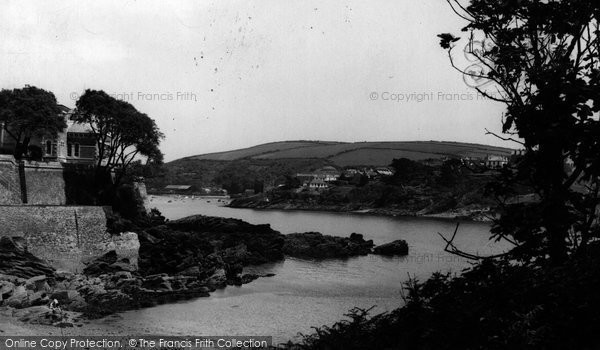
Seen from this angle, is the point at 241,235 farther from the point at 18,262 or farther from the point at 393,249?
the point at 18,262

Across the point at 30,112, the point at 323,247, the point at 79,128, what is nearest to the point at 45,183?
the point at 30,112

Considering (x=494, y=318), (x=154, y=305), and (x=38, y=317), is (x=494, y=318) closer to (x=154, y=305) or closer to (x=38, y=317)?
(x=38, y=317)

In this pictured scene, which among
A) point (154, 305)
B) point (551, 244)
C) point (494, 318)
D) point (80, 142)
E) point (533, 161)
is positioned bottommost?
point (154, 305)

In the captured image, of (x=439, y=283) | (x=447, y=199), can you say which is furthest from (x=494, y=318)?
(x=447, y=199)

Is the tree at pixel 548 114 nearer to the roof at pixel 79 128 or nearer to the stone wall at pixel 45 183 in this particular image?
the stone wall at pixel 45 183

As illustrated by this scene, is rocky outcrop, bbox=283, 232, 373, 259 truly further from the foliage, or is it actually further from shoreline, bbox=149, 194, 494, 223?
the foliage

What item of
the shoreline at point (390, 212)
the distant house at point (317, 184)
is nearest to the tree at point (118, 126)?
the shoreline at point (390, 212)
